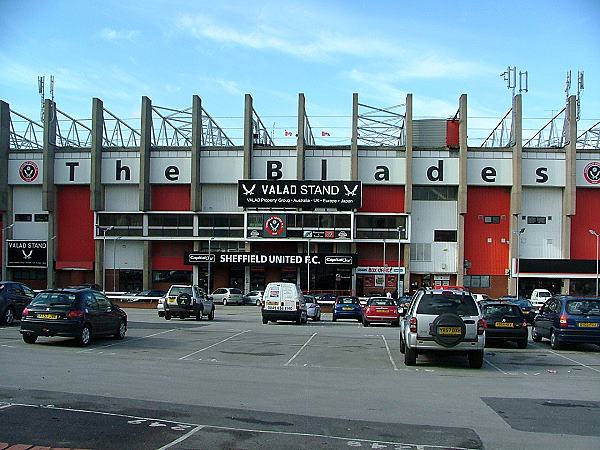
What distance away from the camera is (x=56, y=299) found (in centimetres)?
2019

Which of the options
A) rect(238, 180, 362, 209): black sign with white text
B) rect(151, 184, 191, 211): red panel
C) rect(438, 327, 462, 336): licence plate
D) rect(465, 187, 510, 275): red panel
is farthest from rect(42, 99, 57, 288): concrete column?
rect(438, 327, 462, 336): licence plate

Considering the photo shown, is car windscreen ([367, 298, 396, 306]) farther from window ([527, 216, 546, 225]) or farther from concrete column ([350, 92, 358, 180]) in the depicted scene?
window ([527, 216, 546, 225])

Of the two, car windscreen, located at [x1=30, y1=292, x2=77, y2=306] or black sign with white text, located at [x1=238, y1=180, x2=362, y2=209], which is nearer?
car windscreen, located at [x1=30, y1=292, x2=77, y2=306]

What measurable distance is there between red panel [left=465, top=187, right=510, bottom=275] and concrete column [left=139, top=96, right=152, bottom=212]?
32.0 meters

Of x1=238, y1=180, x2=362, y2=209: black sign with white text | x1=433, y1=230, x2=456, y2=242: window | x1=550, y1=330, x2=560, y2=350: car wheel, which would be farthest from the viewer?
x1=433, y1=230, x2=456, y2=242: window

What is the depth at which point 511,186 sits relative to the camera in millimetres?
68125

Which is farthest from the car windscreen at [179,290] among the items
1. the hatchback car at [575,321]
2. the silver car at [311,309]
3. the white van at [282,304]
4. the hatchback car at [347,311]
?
the hatchback car at [575,321]

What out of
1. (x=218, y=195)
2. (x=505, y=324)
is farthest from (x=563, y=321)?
(x=218, y=195)

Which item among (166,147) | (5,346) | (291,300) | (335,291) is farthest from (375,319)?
(166,147)

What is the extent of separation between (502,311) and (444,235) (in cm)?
4790

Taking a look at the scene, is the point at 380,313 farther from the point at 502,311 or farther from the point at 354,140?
the point at 354,140

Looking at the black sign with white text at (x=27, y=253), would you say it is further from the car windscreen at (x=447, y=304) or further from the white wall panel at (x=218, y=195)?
the car windscreen at (x=447, y=304)

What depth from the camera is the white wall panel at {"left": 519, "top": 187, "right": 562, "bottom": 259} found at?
6894 centimetres

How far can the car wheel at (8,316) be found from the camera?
26.4m
